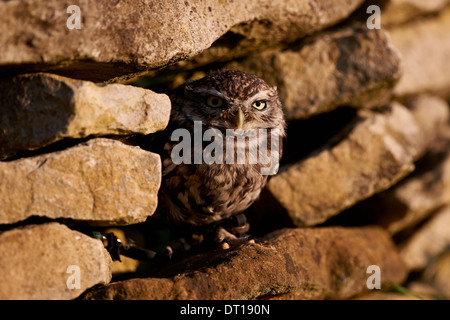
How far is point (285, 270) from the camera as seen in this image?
9.55 ft

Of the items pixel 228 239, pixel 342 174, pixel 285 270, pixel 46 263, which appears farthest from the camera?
pixel 342 174

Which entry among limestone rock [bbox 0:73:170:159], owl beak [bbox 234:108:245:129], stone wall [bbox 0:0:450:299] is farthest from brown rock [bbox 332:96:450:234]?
→ limestone rock [bbox 0:73:170:159]

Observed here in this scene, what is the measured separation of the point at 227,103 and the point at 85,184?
1.07 m

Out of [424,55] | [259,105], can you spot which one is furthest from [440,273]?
[259,105]

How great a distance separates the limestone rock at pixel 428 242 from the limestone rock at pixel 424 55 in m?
1.30

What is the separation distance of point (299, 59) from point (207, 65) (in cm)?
79

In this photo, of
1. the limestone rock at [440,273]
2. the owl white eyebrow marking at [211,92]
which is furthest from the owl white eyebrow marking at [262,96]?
the limestone rock at [440,273]

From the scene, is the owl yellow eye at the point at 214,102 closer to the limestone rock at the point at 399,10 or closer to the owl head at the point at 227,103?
the owl head at the point at 227,103

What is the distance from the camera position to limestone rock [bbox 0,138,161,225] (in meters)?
2.25

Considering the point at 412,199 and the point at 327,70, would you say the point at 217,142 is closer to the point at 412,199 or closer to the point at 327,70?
the point at 327,70

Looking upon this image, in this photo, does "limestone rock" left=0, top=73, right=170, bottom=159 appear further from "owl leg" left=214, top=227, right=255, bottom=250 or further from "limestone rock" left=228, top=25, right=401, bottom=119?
"limestone rock" left=228, top=25, right=401, bottom=119

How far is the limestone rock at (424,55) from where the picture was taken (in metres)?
4.84

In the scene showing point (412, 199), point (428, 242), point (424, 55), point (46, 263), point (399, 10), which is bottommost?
point (428, 242)

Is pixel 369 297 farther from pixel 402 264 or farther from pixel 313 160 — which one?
pixel 313 160
